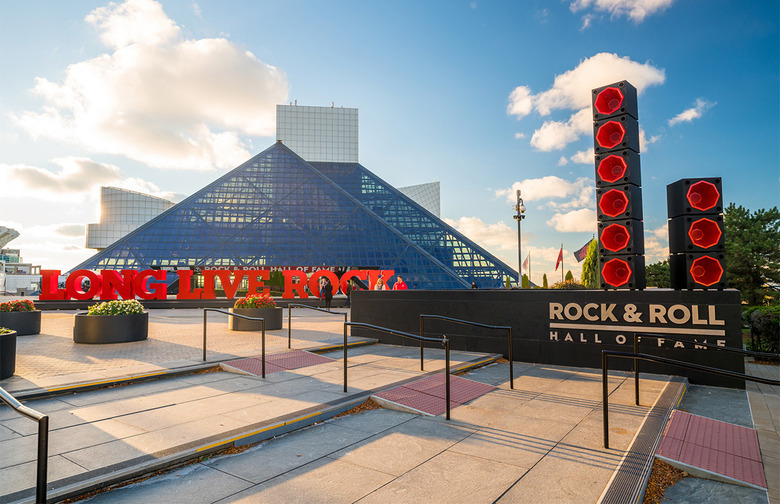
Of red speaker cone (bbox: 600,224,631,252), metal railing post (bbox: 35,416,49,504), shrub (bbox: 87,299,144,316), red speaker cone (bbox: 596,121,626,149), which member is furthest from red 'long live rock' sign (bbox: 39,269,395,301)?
metal railing post (bbox: 35,416,49,504)

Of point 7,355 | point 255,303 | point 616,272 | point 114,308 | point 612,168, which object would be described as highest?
point 612,168

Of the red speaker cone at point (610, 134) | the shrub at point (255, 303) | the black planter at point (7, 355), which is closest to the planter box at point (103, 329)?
the shrub at point (255, 303)

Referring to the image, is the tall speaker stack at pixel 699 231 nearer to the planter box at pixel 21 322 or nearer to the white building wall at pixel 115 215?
the planter box at pixel 21 322

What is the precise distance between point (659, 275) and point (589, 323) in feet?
85.8

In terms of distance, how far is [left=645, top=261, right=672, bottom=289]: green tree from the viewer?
1170 inches

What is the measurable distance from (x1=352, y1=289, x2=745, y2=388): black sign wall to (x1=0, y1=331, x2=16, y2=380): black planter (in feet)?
26.4

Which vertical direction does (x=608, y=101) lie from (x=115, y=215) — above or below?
below

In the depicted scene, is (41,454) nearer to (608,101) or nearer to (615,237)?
(615,237)

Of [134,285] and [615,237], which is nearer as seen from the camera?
[615,237]

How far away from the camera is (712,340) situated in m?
7.77

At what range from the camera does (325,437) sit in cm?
503

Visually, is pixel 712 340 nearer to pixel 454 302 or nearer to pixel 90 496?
pixel 454 302

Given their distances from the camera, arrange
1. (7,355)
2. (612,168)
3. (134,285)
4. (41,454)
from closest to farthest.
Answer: (41,454) → (7,355) → (612,168) → (134,285)

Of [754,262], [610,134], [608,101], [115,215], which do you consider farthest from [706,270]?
[115,215]
